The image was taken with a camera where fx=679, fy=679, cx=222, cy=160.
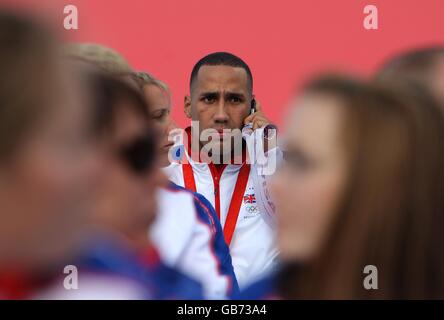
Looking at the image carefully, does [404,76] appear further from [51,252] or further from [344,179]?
[51,252]

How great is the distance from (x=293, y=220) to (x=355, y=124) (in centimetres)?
16

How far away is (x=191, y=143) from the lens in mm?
2879

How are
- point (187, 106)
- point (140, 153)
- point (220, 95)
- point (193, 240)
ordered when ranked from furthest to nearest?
1. point (187, 106)
2. point (220, 95)
3. point (193, 240)
4. point (140, 153)

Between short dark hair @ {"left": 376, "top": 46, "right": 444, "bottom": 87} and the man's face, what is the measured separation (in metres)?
1.35

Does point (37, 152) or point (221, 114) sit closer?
point (37, 152)

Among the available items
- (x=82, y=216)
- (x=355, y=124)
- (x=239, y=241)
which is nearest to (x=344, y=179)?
(x=355, y=124)

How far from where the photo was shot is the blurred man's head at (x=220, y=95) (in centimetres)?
274

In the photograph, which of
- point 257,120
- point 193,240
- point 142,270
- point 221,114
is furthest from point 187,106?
point 142,270

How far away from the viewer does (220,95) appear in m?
2.80

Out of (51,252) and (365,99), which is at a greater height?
(365,99)

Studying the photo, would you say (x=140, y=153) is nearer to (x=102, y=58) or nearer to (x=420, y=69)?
(x=102, y=58)

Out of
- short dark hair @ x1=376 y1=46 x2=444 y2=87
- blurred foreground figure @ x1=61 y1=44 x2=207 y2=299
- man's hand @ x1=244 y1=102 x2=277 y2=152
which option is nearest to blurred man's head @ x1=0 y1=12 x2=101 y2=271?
blurred foreground figure @ x1=61 y1=44 x2=207 y2=299
